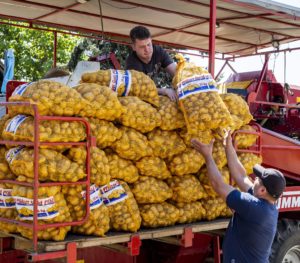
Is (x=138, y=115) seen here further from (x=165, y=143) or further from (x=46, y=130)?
(x=46, y=130)

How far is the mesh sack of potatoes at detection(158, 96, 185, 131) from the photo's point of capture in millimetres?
4676

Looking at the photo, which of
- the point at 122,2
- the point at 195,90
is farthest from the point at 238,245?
the point at 122,2

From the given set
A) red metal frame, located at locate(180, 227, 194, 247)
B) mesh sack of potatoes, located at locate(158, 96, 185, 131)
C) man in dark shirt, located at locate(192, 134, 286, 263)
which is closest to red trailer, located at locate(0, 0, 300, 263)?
red metal frame, located at locate(180, 227, 194, 247)

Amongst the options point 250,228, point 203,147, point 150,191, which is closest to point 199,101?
point 203,147

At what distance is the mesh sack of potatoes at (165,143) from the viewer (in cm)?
Result: 462

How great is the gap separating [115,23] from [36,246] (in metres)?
5.44

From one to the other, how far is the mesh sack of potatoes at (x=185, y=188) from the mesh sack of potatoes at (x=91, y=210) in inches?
30.6

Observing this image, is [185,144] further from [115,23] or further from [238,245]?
[115,23]

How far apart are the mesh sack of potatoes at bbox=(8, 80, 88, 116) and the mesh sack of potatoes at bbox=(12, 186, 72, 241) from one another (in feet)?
1.90

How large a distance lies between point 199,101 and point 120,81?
718mm

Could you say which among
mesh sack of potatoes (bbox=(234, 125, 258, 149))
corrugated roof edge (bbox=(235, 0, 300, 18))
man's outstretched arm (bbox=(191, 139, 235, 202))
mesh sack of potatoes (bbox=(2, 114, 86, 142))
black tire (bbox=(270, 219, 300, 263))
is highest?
corrugated roof edge (bbox=(235, 0, 300, 18))

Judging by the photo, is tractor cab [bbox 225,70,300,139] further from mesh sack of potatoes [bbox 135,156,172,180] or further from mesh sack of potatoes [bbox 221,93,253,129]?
mesh sack of potatoes [bbox 135,156,172,180]

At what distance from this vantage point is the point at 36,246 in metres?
3.71

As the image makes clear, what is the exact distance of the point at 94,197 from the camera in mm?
4137
